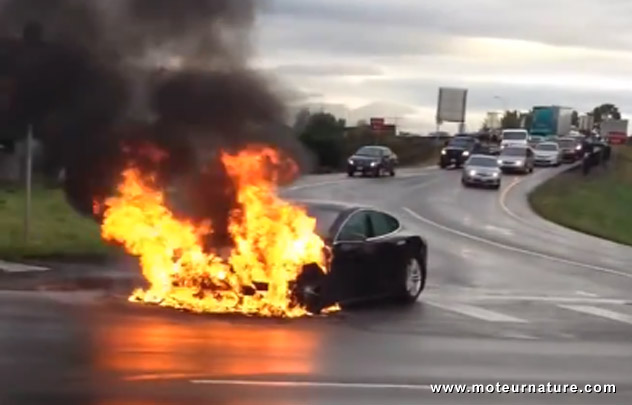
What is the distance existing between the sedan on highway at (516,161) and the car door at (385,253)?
1803 inches

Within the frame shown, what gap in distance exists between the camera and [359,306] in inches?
634

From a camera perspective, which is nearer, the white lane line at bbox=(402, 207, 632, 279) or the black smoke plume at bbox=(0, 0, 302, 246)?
the black smoke plume at bbox=(0, 0, 302, 246)

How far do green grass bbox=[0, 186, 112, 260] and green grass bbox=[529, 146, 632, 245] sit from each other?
622 inches

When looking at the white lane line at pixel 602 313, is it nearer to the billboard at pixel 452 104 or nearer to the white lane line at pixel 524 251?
the white lane line at pixel 524 251

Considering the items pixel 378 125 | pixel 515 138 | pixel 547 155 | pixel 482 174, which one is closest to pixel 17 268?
pixel 482 174

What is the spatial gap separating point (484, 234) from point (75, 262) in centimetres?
1454

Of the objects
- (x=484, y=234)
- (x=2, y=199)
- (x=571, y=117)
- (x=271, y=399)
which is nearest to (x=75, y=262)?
(x=2, y=199)

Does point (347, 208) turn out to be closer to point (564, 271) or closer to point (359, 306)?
point (359, 306)

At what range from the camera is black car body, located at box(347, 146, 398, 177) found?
5512 cm

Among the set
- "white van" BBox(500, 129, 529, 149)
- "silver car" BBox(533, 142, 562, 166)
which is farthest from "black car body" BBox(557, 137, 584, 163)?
"silver car" BBox(533, 142, 562, 166)

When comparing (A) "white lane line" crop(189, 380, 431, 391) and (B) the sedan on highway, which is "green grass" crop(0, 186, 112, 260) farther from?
(B) the sedan on highway

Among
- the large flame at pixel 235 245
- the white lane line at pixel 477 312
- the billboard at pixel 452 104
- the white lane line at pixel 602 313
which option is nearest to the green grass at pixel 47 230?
the large flame at pixel 235 245

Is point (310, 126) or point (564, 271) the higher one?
point (310, 126)

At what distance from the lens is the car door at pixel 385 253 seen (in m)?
16.2
